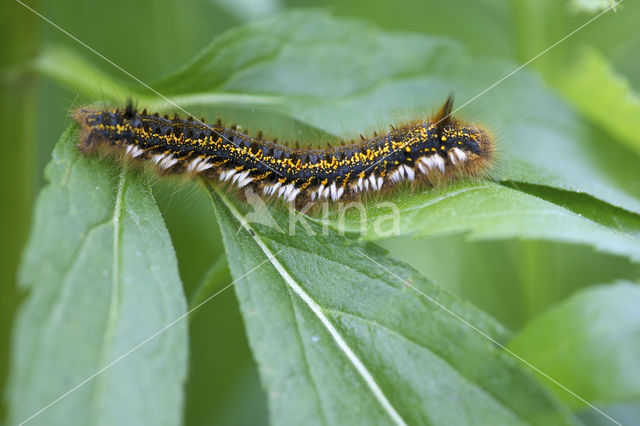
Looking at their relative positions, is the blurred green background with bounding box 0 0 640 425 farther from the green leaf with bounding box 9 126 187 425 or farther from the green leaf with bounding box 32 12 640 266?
the green leaf with bounding box 9 126 187 425

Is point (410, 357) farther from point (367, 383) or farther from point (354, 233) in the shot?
point (354, 233)

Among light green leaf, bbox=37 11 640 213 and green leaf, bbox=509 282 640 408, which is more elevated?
light green leaf, bbox=37 11 640 213

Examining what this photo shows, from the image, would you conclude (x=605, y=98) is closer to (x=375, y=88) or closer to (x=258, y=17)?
(x=375, y=88)

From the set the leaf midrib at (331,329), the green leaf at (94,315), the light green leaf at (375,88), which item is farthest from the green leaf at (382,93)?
the green leaf at (94,315)

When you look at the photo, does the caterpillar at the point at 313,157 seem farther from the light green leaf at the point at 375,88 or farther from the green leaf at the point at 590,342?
the green leaf at the point at 590,342

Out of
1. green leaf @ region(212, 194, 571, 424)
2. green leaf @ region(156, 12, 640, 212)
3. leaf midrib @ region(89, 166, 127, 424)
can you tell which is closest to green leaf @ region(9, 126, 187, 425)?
leaf midrib @ region(89, 166, 127, 424)

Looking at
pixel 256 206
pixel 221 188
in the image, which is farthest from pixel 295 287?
pixel 221 188
